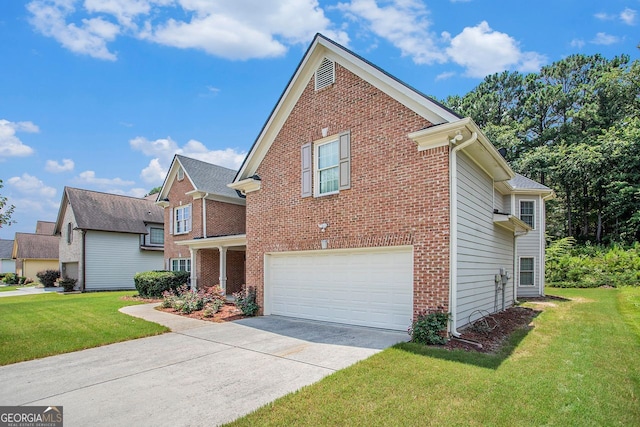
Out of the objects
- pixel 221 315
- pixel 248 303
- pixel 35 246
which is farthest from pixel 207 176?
pixel 35 246

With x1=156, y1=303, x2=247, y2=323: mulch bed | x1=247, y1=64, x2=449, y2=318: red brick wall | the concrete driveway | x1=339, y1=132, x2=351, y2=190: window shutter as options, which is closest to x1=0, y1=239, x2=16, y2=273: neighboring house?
x1=156, y1=303, x2=247, y2=323: mulch bed

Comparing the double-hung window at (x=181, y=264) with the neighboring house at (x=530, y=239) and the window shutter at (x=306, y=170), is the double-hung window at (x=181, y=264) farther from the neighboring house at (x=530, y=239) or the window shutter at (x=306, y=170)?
the neighboring house at (x=530, y=239)

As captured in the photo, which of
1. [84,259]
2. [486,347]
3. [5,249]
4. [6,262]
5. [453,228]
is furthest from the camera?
[5,249]

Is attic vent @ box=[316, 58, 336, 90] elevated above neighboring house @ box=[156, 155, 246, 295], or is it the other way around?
attic vent @ box=[316, 58, 336, 90]

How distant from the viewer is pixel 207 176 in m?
20.5

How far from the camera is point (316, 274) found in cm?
1062

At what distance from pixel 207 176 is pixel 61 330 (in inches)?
471

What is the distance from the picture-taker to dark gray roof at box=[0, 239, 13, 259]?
2074 inches

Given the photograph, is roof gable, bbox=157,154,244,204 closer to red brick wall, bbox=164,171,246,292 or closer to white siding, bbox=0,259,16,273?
red brick wall, bbox=164,171,246,292

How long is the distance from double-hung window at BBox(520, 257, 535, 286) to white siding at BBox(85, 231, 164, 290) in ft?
84.2

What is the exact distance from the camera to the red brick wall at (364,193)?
26.1 ft

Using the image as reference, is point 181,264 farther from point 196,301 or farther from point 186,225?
point 196,301

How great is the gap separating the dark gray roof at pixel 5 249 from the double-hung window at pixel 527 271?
66386 mm

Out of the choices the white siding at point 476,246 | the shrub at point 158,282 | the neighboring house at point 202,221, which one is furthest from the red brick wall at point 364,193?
the shrub at point 158,282
